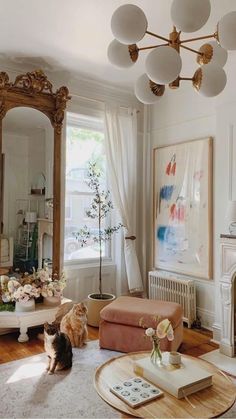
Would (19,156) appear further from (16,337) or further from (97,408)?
(97,408)

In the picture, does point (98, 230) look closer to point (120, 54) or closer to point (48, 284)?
point (48, 284)

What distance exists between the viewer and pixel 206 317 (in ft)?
12.6

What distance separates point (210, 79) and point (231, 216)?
5.30 feet

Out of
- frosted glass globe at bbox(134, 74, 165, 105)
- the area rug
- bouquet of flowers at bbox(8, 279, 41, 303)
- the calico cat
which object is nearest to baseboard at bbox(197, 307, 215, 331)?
the area rug

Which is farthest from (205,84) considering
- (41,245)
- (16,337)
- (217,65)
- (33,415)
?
(16,337)

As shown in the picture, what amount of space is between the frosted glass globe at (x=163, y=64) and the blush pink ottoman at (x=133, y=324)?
1.97 m

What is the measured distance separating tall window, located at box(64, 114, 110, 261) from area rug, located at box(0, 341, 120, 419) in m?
1.49

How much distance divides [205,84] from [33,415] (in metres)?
2.27

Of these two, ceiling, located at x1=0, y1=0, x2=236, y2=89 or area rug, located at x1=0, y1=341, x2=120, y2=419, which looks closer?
area rug, located at x1=0, y1=341, x2=120, y2=419

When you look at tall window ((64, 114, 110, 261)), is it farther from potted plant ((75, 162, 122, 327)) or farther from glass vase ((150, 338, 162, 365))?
glass vase ((150, 338, 162, 365))

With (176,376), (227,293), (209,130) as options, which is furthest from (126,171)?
(176,376)

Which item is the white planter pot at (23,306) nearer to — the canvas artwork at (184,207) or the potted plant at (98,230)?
the potted plant at (98,230)

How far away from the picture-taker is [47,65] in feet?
12.2

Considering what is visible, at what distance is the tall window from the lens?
415cm
